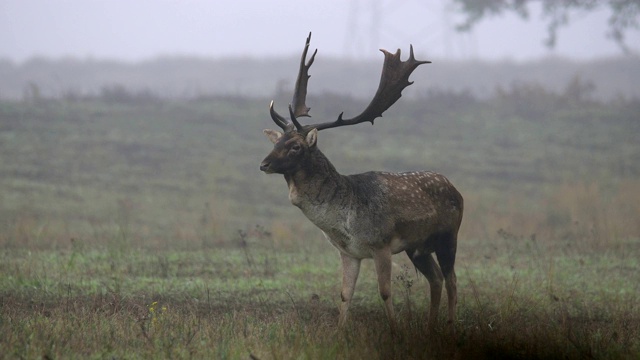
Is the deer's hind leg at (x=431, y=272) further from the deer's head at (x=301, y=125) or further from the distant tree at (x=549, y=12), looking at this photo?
the distant tree at (x=549, y=12)

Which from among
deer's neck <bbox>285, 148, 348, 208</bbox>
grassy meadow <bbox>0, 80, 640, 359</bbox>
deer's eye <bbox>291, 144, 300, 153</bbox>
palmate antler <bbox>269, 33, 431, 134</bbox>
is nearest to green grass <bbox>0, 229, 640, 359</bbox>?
grassy meadow <bbox>0, 80, 640, 359</bbox>

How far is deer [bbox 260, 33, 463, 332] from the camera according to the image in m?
8.97

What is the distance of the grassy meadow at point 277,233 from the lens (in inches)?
318

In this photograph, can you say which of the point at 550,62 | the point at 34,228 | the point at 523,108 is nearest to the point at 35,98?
the point at 34,228

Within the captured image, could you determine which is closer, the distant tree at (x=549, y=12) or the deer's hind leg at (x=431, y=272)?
the deer's hind leg at (x=431, y=272)

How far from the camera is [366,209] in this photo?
9.07m

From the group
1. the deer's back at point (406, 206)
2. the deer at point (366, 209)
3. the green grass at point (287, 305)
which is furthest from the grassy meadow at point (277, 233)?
the deer's back at point (406, 206)

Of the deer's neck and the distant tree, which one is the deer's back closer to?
the deer's neck

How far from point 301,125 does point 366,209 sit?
3.80ft

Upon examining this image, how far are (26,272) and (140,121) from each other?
1702 centimetres

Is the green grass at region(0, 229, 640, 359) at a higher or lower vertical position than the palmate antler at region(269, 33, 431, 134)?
lower

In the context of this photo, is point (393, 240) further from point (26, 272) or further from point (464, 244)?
point (464, 244)

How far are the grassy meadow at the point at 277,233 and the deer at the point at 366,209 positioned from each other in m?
0.36

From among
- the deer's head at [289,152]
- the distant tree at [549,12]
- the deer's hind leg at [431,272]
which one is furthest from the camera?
the distant tree at [549,12]
